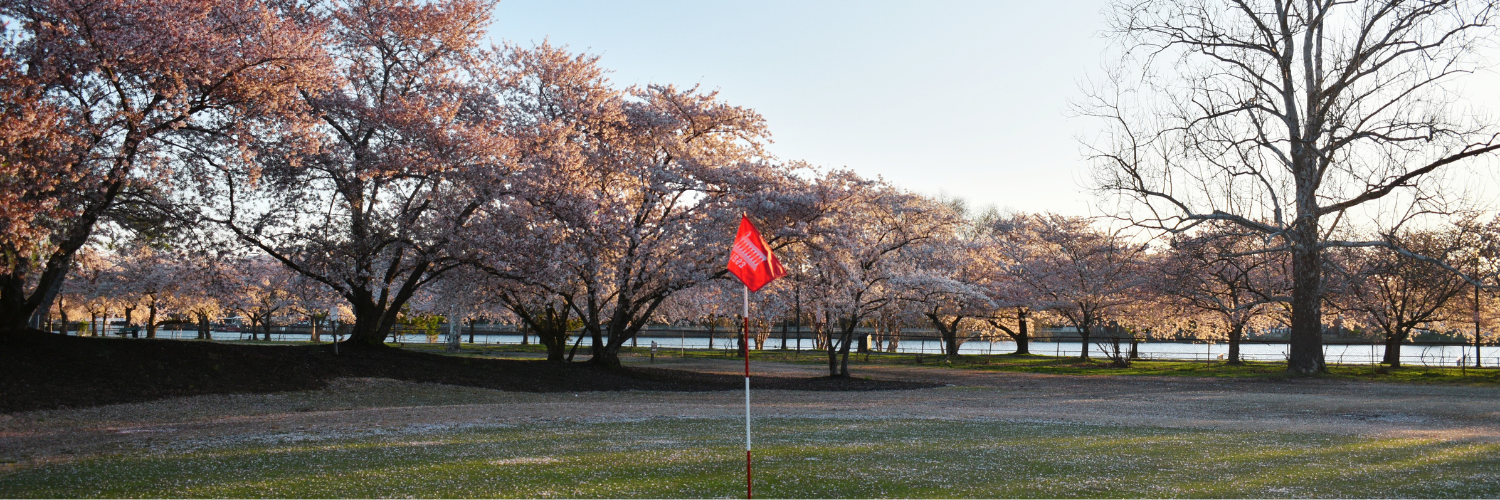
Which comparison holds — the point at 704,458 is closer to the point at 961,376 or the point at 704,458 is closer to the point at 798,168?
the point at 798,168

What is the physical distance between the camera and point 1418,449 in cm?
1174

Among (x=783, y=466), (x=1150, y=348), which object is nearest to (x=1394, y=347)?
(x=783, y=466)

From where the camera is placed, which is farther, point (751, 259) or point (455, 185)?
point (455, 185)

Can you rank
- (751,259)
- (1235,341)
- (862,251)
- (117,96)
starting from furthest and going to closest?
(1235,341), (862,251), (117,96), (751,259)

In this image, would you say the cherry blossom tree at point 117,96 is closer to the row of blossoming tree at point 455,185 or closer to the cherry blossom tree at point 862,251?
the row of blossoming tree at point 455,185

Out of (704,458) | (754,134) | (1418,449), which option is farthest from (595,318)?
(1418,449)

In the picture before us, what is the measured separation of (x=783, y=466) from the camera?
9789 millimetres

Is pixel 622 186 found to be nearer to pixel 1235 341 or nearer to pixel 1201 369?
pixel 1201 369

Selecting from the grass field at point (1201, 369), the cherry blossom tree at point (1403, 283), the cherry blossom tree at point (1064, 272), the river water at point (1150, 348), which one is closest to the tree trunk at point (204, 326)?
the river water at point (1150, 348)

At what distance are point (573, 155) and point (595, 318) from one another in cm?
546

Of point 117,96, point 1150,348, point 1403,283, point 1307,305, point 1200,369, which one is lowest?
point 1150,348

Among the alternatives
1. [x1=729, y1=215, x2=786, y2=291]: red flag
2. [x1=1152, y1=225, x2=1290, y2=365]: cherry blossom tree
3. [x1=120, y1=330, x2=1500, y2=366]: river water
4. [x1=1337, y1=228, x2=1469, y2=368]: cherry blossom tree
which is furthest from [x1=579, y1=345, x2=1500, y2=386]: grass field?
[x1=729, y1=215, x2=786, y2=291]: red flag

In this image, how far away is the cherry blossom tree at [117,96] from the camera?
1505 cm

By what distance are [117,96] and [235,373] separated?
20.2 feet
